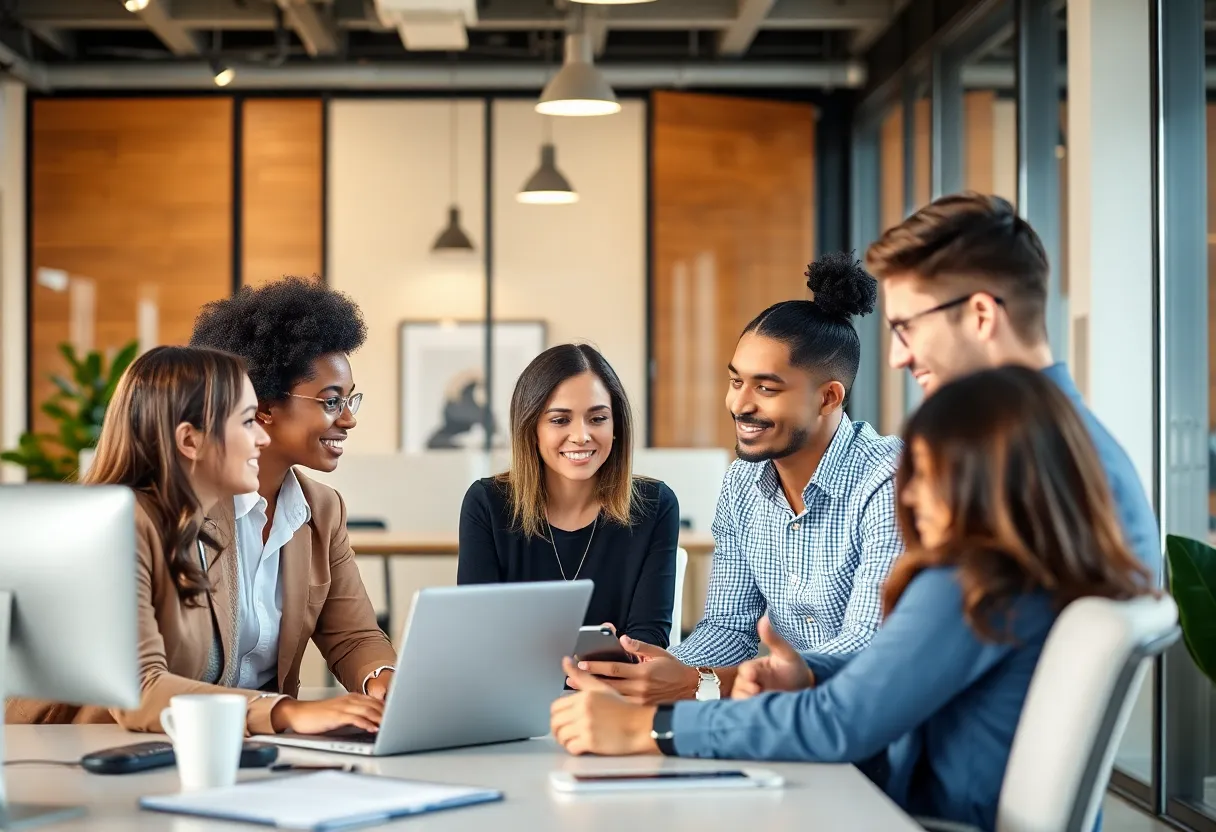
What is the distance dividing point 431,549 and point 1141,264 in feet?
9.07

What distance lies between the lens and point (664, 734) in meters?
1.83

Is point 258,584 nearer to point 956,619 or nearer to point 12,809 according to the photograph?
point 12,809

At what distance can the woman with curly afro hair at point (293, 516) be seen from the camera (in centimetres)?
251

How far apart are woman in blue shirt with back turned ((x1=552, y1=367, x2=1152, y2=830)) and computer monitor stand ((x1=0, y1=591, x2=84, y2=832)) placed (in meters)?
0.61

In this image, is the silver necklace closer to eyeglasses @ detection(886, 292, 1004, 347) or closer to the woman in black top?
the woman in black top

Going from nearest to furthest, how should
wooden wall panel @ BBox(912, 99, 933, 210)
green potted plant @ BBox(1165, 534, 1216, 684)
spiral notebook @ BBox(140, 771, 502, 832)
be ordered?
spiral notebook @ BBox(140, 771, 502, 832)
green potted plant @ BBox(1165, 534, 1216, 684)
wooden wall panel @ BBox(912, 99, 933, 210)

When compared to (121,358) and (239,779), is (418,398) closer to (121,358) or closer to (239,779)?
(121,358)

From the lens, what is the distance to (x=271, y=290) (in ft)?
9.89

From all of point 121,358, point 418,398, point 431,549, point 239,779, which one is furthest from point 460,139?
point 239,779

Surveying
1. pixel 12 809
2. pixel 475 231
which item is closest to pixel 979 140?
pixel 475 231

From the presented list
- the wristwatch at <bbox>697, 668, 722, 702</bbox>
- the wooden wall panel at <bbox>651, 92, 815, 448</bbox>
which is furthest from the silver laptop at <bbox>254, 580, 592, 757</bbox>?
the wooden wall panel at <bbox>651, 92, 815, 448</bbox>

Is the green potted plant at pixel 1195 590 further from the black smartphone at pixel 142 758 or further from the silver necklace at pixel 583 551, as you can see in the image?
the black smartphone at pixel 142 758

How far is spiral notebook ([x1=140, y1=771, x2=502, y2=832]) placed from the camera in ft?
4.94

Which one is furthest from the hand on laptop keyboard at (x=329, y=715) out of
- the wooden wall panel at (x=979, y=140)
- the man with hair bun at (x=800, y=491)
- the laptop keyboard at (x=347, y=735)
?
the wooden wall panel at (x=979, y=140)
